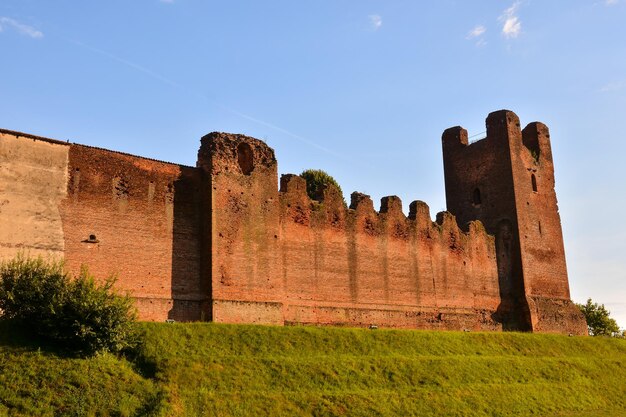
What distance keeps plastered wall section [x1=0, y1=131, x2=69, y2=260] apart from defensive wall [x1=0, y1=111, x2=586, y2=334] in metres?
0.03

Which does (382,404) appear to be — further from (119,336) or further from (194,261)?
(194,261)

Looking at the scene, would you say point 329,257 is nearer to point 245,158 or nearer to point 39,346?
point 245,158

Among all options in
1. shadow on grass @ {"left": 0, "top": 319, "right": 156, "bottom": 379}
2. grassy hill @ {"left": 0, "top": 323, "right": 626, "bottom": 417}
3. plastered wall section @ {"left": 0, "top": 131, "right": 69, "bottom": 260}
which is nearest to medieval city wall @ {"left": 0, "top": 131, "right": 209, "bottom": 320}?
plastered wall section @ {"left": 0, "top": 131, "right": 69, "bottom": 260}

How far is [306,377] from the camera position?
57.8ft

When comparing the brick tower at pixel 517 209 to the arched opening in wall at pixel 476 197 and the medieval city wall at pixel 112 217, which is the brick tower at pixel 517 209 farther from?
the medieval city wall at pixel 112 217

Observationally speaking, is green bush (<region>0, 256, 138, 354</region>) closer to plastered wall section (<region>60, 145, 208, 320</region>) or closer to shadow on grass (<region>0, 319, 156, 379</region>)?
shadow on grass (<region>0, 319, 156, 379</region>)

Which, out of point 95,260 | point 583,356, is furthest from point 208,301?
point 583,356

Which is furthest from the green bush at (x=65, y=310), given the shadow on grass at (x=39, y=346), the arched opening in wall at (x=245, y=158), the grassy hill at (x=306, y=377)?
the arched opening in wall at (x=245, y=158)

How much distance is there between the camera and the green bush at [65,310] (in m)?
16.1

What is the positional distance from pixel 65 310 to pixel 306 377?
5700mm

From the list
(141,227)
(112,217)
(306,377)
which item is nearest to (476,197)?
(141,227)

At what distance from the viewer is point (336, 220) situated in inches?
1059

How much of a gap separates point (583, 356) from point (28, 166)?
64.2 feet

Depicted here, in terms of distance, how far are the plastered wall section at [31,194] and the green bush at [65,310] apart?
1.91 metres
